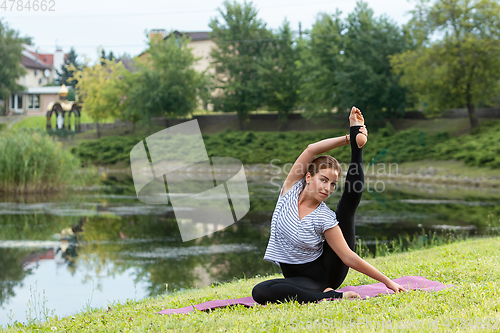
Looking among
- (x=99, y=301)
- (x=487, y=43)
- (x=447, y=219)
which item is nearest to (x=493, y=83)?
(x=487, y=43)

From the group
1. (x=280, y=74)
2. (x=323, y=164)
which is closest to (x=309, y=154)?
(x=323, y=164)

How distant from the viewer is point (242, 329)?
3.88 meters

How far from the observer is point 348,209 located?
4.80m

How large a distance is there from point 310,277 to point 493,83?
31.5 metres

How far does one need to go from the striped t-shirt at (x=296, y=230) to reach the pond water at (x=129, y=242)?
11.0ft

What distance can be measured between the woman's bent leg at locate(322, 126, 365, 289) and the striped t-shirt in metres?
0.10

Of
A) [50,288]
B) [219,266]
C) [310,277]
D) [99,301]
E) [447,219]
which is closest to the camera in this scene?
[310,277]

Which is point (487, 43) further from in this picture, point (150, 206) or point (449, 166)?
point (150, 206)

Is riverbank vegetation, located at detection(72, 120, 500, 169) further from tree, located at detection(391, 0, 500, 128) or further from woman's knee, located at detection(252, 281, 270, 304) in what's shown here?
woman's knee, located at detection(252, 281, 270, 304)

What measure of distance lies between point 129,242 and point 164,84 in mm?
35427

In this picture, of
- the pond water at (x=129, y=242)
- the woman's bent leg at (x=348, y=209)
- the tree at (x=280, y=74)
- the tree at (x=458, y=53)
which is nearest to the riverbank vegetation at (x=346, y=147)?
the tree at (x=458, y=53)

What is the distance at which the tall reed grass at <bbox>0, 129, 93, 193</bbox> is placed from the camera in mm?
20375

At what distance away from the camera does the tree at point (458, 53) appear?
31586 mm

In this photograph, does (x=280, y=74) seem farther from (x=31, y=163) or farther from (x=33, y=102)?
(x=33, y=102)
